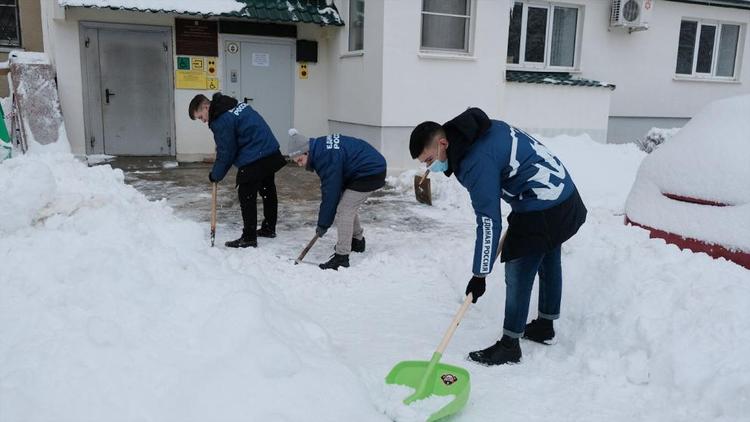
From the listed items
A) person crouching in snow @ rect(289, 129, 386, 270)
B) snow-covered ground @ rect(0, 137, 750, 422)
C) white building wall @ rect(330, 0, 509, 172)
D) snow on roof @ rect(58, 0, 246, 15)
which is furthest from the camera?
white building wall @ rect(330, 0, 509, 172)

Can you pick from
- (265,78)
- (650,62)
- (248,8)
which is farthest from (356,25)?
(650,62)

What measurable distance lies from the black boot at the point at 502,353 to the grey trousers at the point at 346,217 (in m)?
1.98

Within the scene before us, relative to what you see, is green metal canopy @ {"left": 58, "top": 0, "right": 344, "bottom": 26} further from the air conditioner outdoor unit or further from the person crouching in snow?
the person crouching in snow

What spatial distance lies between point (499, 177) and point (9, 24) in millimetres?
12775

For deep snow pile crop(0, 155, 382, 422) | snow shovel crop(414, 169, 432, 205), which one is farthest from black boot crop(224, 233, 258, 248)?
snow shovel crop(414, 169, 432, 205)

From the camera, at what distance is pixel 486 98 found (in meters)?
10.7

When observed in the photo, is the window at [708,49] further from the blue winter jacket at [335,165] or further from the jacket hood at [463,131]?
the jacket hood at [463,131]

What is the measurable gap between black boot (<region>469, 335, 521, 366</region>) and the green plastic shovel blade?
1.57ft

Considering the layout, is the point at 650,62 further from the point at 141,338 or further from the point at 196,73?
the point at 141,338

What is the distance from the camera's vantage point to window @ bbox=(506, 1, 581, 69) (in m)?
12.4

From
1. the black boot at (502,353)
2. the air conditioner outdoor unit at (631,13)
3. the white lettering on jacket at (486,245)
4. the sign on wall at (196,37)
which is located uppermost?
the air conditioner outdoor unit at (631,13)

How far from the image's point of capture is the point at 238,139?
19.5 ft

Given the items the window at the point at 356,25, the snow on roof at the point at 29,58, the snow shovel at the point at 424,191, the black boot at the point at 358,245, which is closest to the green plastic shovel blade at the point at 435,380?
the black boot at the point at 358,245

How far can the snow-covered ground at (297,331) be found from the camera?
2.67m
